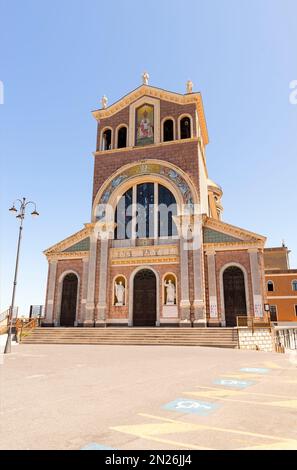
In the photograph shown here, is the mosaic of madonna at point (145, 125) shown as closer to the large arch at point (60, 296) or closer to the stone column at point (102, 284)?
the stone column at point (102, 284)

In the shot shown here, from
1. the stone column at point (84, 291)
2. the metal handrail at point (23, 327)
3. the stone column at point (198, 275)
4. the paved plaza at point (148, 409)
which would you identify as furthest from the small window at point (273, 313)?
the paved plaza at point (148, 409)

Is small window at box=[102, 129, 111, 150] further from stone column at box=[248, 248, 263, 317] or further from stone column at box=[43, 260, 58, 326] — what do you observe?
stone column at box=[248, 248, 263, 317]

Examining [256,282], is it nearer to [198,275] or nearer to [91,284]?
[198,275]

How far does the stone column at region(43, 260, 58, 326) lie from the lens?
2528cm

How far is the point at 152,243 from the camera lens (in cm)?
2456

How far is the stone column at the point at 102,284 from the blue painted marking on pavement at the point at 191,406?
19.0 metres

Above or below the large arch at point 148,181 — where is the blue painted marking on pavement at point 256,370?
below

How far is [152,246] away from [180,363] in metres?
14.4

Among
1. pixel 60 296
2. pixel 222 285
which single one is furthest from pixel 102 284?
pixel 222 285

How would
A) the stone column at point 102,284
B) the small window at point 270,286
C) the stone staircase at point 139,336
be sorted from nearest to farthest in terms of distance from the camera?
1. the stone staircase at point 139,336
2. the stone column at point 102,284
3. the small window at point 270,286

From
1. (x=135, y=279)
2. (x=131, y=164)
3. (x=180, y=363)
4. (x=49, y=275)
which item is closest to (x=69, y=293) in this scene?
(x=49, y=275)

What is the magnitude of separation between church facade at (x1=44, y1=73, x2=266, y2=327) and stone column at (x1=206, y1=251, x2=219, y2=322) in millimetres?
69

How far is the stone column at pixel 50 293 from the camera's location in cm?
2528

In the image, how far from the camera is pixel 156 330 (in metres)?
19.7
